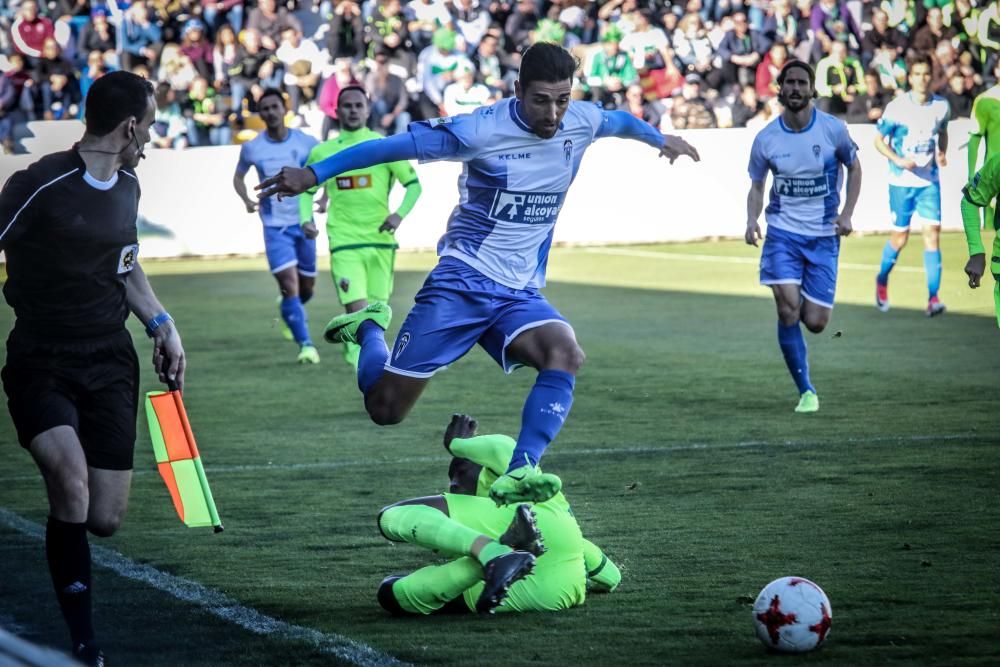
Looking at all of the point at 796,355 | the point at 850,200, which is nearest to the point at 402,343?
the point at 796,355

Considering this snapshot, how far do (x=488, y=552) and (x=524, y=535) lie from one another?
195mm

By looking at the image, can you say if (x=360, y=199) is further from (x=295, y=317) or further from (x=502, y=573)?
(x=502, y=573)

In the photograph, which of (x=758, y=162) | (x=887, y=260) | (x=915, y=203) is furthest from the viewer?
(x=915, y=203)

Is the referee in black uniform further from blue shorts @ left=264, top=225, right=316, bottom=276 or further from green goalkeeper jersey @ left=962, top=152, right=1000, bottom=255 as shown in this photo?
blue shorts @ left=264, top=225, right=316, bottom=276

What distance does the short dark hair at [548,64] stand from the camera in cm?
649

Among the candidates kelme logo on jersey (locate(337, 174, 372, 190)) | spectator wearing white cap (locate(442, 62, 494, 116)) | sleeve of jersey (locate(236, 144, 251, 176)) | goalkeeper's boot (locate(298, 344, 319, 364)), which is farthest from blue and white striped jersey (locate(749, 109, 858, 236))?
spectator wearing white cap (locate(442, 62, 494, 116))

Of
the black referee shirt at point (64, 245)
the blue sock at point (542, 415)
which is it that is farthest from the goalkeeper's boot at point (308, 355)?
the black referee shirt at point (64, 245)

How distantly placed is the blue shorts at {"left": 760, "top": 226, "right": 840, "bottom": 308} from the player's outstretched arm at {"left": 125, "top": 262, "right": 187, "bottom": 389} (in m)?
6.27

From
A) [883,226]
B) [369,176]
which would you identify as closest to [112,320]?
[369,176]

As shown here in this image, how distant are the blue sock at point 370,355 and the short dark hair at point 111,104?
7.38 feet

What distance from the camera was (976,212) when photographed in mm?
9203

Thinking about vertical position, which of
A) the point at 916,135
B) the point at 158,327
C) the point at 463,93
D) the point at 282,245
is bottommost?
the point at 463,93

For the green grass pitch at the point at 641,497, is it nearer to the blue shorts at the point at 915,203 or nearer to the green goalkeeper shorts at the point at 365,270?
the green goalkeeper shorts at the point at 365,270

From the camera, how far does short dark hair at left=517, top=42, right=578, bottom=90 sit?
649 centimetres
